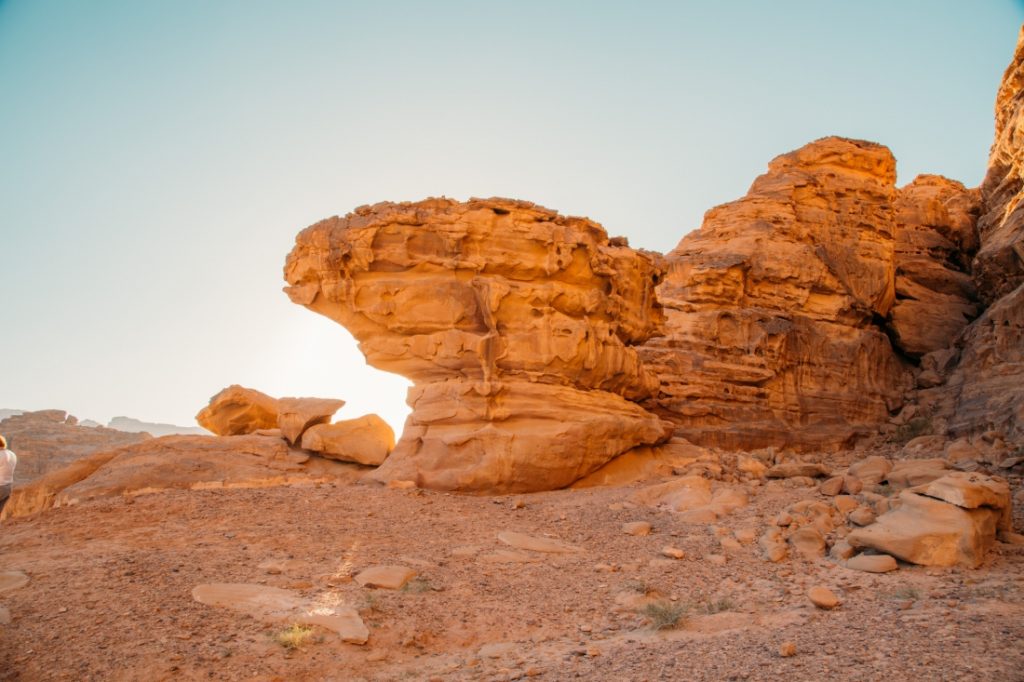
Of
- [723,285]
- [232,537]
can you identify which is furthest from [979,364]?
[232,537]

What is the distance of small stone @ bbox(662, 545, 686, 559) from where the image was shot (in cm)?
845

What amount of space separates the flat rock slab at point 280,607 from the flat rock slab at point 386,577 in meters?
0.71

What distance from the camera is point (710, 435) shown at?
21703 millimetres

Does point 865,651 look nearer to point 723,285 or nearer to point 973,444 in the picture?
point 973,444

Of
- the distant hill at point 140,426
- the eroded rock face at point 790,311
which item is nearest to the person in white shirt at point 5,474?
the eroded rock face at point 790,311

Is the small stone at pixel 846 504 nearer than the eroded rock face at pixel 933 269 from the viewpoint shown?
Yes

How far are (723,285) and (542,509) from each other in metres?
15.6

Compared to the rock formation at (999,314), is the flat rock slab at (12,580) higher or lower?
lower

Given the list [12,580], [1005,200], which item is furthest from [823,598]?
[1005,200]

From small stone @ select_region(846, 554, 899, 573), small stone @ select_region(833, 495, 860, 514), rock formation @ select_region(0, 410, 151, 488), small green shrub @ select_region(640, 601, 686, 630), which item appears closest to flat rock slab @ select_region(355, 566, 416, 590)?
small green shrub @ select_region(640, 601, 686, 630)

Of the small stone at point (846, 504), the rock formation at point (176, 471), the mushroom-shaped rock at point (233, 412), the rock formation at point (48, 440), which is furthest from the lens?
the rock formation at point (48, 440)

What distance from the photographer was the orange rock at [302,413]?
557 inches

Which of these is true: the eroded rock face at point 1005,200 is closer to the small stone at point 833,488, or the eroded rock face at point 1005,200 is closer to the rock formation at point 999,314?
the rock formation at point 999,314

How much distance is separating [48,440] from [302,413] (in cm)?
2652
